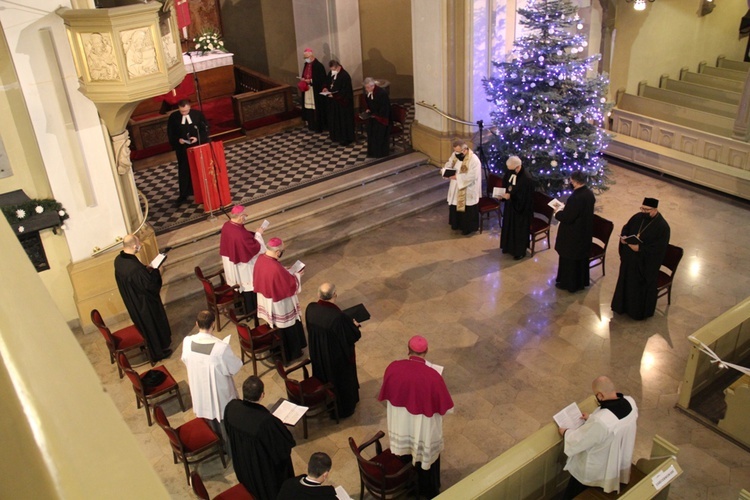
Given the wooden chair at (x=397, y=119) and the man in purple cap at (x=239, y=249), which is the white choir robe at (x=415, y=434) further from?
the wooden chair at (x=397, y=119)

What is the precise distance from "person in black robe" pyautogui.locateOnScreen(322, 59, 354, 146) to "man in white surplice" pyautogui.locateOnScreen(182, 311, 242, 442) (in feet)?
25.3

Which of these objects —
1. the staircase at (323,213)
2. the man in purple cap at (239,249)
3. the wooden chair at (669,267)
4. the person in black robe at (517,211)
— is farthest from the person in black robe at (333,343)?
the wooden chair at (669,267)

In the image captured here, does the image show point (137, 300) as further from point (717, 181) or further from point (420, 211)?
point (717, 181)

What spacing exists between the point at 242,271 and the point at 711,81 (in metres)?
10.3

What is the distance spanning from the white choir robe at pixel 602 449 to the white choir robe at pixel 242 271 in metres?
4.73

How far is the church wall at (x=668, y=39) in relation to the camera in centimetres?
1385

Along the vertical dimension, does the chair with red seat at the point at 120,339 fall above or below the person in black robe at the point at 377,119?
below

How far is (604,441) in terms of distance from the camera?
587 centimetres

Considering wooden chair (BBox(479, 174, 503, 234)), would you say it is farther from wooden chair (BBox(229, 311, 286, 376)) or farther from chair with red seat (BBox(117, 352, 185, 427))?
chair with red seat (BBox(117, 352, 185, 427))

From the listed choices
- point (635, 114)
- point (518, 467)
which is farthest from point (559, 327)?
point (635, 114)

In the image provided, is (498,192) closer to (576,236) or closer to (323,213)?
(576,236)

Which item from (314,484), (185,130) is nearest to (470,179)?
(185,130)

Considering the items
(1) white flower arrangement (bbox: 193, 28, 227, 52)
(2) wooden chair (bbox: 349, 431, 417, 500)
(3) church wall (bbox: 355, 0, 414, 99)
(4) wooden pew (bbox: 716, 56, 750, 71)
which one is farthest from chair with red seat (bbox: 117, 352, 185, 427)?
(4) wooden pew (bbox: 716, 56, 750, 71)

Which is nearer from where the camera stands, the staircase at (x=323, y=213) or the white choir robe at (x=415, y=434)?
the white choir robe at (x=415, y=434)
